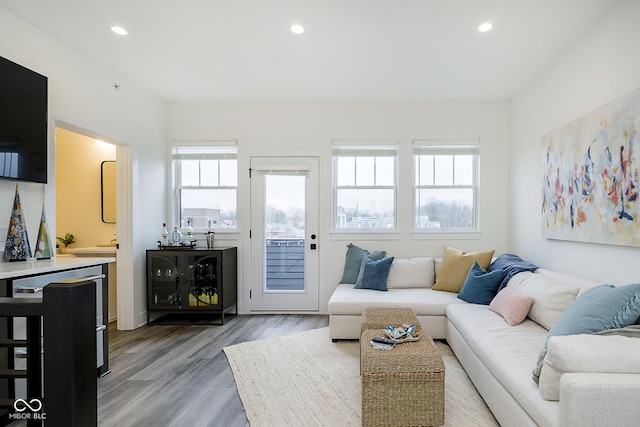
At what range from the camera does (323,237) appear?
4777 millimetres

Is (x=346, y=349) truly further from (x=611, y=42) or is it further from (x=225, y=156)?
(x=611, y=42)

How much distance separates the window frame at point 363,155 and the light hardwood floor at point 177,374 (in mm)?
1248

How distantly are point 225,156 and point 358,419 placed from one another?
3.66 meters

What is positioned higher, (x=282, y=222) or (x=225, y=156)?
(x=225, y=156)

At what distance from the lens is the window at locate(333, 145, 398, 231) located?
4801 mm

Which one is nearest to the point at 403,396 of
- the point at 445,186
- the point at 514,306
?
the point at 514,306

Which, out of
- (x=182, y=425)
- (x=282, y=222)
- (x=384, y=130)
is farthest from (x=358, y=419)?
(x=384, y=130)

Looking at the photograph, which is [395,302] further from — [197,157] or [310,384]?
[197,157]

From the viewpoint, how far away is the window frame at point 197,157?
4.88 m

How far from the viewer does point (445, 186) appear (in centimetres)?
475

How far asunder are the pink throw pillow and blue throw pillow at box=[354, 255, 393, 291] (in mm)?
1351

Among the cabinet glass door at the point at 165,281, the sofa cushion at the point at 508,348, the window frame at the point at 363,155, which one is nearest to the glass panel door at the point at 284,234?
the window frame at the point at 363,155

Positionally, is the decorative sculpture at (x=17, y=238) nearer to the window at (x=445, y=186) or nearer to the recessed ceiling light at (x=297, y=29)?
the recessed ceiling light at (x=297, y=29)

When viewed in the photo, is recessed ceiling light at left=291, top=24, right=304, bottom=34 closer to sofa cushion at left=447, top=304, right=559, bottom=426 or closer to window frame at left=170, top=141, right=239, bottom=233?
window frame at left=170, top=141, right=239, bottom=233
